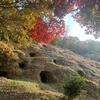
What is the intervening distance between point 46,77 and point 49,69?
0.95 m

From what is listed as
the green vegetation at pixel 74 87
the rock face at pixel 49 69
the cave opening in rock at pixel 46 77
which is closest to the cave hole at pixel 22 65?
the rock face at pixel 49 69

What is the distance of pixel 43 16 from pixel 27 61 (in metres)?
15.9

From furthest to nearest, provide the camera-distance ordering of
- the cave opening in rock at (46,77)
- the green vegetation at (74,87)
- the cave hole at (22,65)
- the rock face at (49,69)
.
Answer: the cave opening in rock at (46,77), the cave hole at (22,65), the rock face at (49,69), the green vegetation at (74,87)

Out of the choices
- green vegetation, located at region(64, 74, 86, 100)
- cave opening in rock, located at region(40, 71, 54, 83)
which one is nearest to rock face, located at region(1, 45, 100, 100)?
cave opening in rock, located at region(40, 71, 54, 83)

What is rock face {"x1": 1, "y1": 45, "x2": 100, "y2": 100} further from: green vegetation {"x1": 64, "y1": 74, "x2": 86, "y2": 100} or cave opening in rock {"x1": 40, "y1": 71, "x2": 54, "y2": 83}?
green vegetation {"x1": 64, "y1": 74, "x2": 86, "y2": 100}

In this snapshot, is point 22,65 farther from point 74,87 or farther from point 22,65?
point 74,87

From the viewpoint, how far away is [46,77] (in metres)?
32.6

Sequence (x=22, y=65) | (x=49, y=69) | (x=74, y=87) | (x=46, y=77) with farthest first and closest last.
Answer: (x=46, y=77) < (x=49, y=69) < (x=22, y=65) < (x=74, y=87)

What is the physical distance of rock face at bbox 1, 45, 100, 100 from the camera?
30.5 metres

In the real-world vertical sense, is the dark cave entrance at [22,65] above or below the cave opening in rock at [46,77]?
above

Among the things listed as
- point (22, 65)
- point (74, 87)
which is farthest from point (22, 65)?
point (74, 87)

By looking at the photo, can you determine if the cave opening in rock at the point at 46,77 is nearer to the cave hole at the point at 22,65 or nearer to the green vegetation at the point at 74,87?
the cave hole at the point at 22,65

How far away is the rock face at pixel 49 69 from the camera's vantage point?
99.9 ft

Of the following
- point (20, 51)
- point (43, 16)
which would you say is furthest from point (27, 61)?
point (43, 16)
